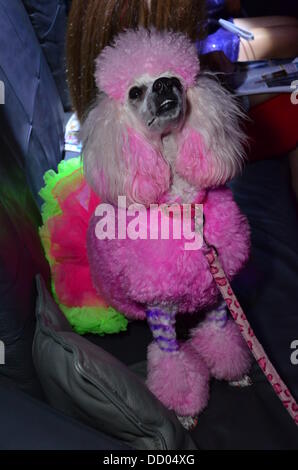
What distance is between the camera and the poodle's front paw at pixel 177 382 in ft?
2.71

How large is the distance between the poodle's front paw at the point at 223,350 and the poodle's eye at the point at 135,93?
1.57 ft

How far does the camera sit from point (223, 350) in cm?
88

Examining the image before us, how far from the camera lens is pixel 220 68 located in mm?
1344

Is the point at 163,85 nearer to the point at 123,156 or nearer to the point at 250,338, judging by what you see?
the point at 123,156

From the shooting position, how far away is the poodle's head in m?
0.65

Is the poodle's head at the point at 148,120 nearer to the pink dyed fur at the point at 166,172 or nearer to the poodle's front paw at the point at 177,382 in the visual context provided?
the pink dyed fur at the point at 166,172

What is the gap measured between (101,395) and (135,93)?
438 mm

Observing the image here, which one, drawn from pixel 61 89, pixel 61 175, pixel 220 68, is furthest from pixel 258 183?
pixel 61 89

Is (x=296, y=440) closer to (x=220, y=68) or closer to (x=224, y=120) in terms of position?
(x=224, y=120)

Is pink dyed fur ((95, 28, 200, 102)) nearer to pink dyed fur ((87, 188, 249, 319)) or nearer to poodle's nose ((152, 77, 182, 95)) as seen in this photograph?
poodle's nose ((152, 77, 182, 95))

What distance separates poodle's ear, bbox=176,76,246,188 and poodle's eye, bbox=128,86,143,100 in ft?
0.29

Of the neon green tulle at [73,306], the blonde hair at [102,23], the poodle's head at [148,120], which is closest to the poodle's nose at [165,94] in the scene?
the poodle's head at [148,120]

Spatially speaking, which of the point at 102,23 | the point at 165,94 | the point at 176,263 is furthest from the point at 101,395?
the point at 102,23

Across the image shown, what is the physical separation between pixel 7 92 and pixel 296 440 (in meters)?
0.90
